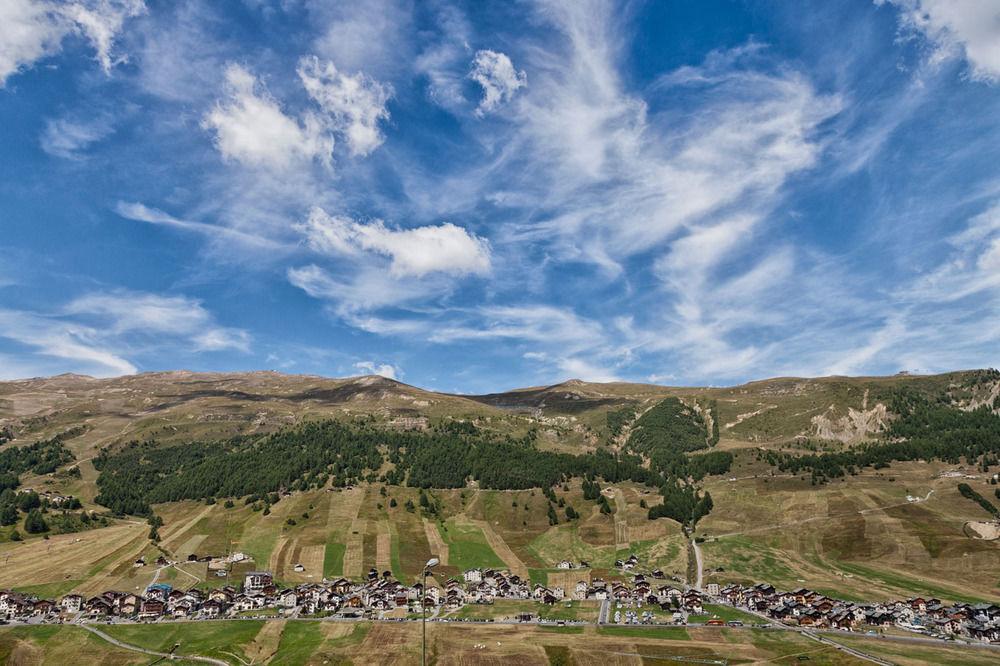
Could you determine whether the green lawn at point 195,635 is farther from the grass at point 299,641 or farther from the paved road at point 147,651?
the grass at point 299,641


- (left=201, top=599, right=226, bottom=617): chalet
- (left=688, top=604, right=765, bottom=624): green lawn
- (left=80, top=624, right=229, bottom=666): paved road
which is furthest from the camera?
(left=201, top=599, right=226, bottom=617): chalet

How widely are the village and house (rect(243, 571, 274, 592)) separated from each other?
300 millimetres

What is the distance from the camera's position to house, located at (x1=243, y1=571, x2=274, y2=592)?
17350cm

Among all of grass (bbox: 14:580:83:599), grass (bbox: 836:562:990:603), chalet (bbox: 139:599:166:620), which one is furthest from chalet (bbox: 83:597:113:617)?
grass (bbox: 836:562:990:603)

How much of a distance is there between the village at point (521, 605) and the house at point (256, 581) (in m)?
0.30

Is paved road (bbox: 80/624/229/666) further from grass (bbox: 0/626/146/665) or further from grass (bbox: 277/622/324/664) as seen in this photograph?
grass (bbox: 277/622/324/664)

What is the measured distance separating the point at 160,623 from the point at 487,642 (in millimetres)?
89995

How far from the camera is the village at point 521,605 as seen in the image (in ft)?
446

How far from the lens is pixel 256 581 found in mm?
176750

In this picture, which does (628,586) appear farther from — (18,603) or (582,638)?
(18,603)

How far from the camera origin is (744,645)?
389 feet

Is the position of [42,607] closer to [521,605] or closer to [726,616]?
[521,605]

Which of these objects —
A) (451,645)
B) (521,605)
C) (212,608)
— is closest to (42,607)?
(212,608)

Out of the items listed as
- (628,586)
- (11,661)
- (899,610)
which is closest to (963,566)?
(899,610)
